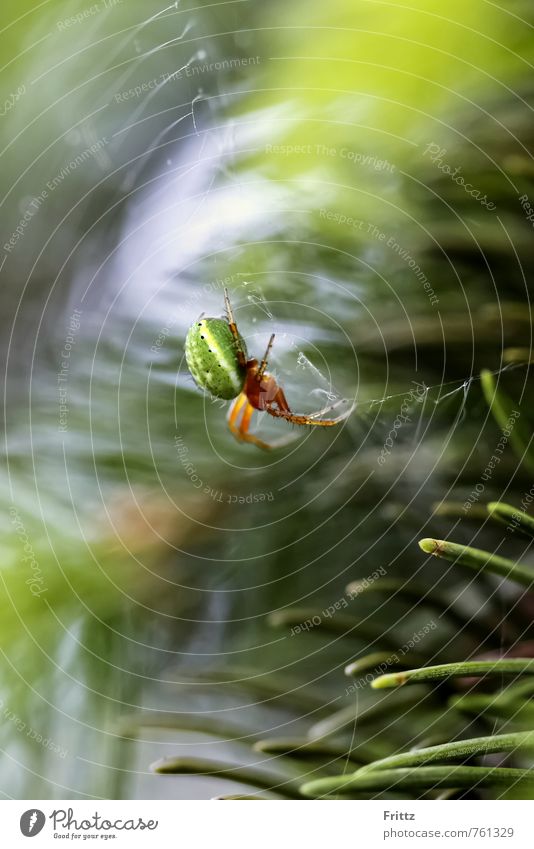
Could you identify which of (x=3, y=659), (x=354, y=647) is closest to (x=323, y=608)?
(x=354, y=647)

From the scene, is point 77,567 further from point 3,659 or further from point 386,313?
point 386,313

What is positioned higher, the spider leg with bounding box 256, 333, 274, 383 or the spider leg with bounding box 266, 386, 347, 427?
the spider leg with bounding box 256, 333, 274, 383

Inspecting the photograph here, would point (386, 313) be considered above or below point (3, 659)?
above

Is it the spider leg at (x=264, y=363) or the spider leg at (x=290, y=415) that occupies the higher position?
the spider leg at (x=264, y=363)
